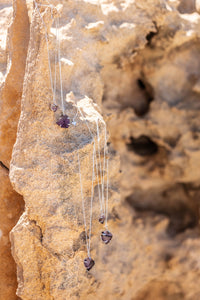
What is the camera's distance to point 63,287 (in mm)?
854

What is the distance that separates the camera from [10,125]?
→ 3.21 ft

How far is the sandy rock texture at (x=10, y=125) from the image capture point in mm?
959

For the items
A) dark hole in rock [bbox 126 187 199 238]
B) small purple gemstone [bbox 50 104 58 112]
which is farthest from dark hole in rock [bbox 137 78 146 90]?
small purple gemstone [bbox 50 104 58 112]

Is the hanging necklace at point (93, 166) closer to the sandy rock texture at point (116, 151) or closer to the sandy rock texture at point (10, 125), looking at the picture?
the sandy rock texture at point (116, 151)

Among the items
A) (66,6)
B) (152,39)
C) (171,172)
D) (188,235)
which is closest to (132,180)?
(171,172)

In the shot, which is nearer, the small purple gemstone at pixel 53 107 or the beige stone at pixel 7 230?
the small purple gemstone at pixel 53 107

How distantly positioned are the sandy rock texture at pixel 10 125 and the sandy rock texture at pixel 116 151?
73 mm

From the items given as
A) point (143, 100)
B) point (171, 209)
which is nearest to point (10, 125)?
point (143, 100)

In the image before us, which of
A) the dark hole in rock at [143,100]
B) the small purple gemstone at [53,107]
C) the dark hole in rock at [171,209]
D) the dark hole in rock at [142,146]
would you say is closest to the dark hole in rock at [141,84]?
the dark hole in rock at [143,100]

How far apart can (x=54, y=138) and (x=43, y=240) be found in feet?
0.93

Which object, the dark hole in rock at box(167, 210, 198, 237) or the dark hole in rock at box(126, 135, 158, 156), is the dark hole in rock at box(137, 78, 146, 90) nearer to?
the dark hole in rock at box(126, 135, 158, 156)

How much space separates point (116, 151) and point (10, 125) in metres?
0.35

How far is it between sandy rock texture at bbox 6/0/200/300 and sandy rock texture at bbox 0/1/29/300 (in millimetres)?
73

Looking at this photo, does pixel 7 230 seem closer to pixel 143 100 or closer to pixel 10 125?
pixel 10 125
